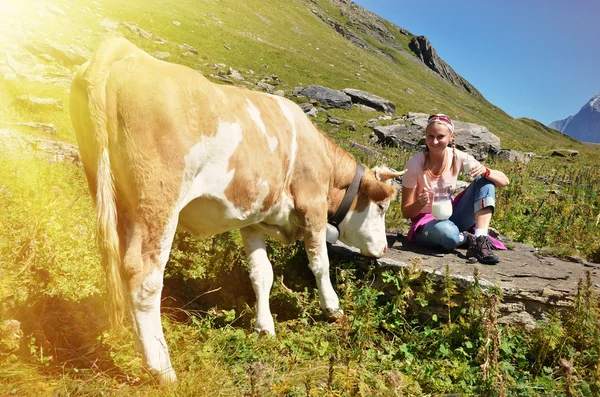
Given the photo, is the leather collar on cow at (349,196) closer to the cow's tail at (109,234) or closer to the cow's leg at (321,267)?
the cow's leg at (321,267)

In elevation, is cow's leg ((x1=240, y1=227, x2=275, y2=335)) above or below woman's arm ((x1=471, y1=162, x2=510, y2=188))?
below

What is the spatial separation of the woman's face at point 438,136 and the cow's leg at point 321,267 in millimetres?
1854

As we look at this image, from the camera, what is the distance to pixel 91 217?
536 cm

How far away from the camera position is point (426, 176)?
17.2ft

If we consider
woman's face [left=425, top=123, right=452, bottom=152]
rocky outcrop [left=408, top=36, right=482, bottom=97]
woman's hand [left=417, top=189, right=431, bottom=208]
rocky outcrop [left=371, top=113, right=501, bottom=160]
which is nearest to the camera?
woman's face [left=425, top=123, right=452, bottom=152]

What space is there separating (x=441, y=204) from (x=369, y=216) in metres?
0.91

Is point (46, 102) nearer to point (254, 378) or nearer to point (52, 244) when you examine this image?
point (52, 244)

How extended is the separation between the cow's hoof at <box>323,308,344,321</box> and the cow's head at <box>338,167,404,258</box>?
856 millimetres

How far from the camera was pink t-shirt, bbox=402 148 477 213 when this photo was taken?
204 inches

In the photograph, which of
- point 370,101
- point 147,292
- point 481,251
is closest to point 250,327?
point 147,292

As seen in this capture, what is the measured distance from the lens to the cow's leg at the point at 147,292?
2.80 meters

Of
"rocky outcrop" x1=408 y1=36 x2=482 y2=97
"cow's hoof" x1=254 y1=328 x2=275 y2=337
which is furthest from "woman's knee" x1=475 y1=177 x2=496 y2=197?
"rocky outcrop" x1=408 y1=36 x2=482 y2=97

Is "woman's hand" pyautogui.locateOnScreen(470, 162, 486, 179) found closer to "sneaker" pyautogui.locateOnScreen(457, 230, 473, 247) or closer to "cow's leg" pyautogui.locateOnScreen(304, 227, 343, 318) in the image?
"sneaker" pyautogui.locateOnScreen(457, 230, 473, 247)

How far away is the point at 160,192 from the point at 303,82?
4022cm
